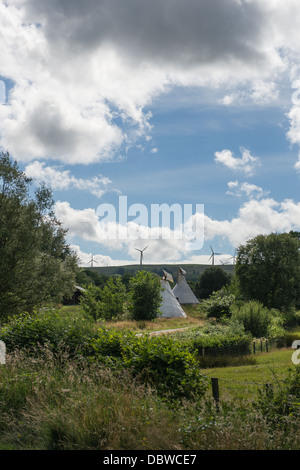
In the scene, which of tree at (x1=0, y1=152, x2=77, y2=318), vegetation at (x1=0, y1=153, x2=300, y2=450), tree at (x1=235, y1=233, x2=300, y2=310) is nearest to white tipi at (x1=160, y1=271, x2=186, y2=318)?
tree at (x1=235, y1=233, x2=300, y2=310)

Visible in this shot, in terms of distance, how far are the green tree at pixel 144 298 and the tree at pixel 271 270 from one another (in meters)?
19.4

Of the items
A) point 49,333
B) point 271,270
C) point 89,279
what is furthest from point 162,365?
point 89,279

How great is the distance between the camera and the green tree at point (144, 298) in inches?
1809

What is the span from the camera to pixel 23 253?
20.8m

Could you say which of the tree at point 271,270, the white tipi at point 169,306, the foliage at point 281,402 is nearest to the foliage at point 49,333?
the foliage at point 281,402

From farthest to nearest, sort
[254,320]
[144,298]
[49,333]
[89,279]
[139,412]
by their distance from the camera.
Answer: [89,279] → [144,298] → [254,320] → [49,333] → [139,412]

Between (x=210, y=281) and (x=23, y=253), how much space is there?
81.8 m

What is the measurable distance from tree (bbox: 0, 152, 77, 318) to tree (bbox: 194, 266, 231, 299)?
78.4 m

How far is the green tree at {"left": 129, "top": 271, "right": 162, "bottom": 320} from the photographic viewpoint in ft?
151

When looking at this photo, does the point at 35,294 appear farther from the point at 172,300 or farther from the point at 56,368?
the point at 172,300

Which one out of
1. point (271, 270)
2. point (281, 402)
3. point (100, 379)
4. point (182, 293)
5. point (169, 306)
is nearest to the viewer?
point (281, 402)

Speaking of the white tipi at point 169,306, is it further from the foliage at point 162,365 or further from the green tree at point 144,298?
the foliage at point 162,365

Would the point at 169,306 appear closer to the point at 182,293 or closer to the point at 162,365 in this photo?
the point at 182,293
